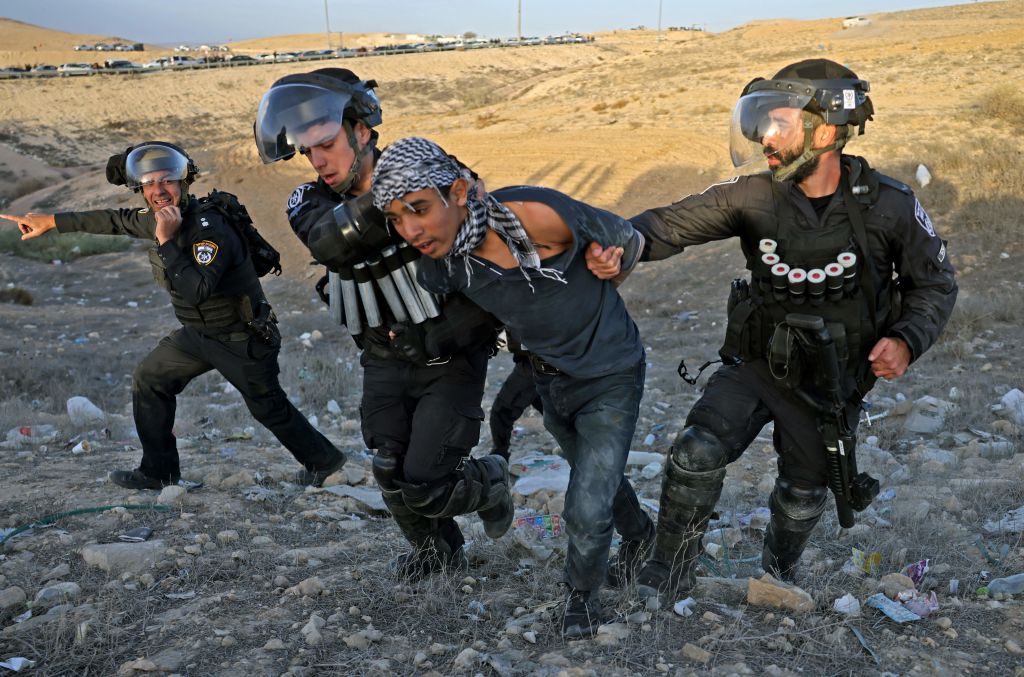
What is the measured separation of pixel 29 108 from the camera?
37906mm

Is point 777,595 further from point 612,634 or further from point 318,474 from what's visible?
point 318,474

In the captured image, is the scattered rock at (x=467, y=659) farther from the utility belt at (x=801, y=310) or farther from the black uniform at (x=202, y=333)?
the black uniform at (x=202, y=333)

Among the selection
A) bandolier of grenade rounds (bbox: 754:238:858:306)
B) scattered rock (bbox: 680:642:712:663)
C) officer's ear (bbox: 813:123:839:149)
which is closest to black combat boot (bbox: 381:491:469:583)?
scattered rock (bbox: 680:642:712:663)

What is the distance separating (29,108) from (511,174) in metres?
29.2

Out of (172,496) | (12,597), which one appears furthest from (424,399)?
(172,496)

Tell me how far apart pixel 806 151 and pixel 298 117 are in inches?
72.0

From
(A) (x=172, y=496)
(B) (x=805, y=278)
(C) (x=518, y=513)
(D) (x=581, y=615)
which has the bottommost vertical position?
(C) (x=518, y=513)

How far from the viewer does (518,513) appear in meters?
4.70

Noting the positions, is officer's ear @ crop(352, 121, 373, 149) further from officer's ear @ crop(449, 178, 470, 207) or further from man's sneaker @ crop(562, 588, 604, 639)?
man's sneaker @ crop(562, 588, 604, 639)

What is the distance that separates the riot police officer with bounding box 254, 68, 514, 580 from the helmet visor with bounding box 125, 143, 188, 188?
1289 mm

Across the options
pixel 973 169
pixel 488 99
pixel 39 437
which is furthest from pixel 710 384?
pixel 488 99

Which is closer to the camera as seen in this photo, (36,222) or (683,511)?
(683,511)

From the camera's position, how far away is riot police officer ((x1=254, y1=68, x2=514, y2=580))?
10.7ft

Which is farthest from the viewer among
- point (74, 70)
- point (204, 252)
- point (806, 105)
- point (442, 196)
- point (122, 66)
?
point (122, 66)
